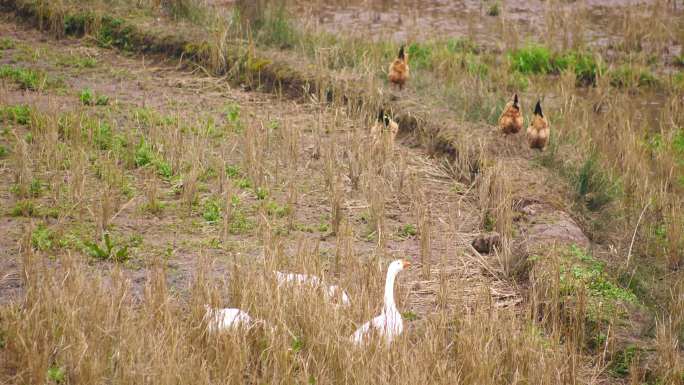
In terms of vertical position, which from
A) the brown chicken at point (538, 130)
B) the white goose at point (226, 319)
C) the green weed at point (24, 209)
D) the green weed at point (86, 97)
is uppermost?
the brown chicken at point (538, 130)

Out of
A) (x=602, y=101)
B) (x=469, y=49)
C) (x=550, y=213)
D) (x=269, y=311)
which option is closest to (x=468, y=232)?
(x=550, y=213)

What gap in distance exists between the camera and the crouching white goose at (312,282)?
18.7ft

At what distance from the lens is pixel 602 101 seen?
11.3m

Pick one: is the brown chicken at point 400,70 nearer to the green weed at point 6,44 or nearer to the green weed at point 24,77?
the green weed at point 24,77

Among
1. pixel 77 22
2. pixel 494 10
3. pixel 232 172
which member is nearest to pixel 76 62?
pixel 77 22

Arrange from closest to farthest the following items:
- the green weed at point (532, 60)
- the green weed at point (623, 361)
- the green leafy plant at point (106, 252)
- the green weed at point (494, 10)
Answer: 1. the green weed at point (623, 361)
2. the green leafy plant at point (106, 252)
3. the green weed at point (532, 60)
4. the green weed at point (494, 10)

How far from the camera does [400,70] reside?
396 inches

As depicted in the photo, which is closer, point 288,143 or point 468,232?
point 468,232

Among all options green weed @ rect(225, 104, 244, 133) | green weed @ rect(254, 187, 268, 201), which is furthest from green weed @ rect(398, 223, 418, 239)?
green weed @ rect(225, 104, 244, 133)

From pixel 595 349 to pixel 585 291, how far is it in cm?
37

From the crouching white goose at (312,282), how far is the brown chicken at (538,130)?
334 centimetres

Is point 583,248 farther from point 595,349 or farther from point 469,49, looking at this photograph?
point 469,49

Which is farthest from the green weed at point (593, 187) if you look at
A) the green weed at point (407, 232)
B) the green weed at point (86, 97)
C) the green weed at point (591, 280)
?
the green weed at point (86, 97)

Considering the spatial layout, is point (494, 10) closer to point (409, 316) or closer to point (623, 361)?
point (409, 316)
